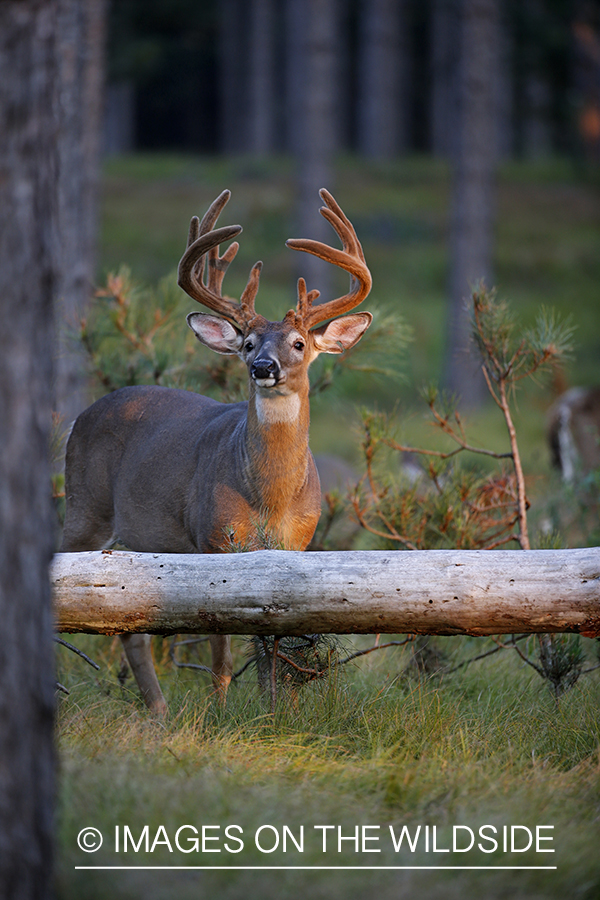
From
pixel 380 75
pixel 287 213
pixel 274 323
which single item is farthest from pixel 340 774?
pixel 380 75

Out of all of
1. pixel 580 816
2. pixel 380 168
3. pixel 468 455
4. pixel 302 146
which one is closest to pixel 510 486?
pixel 580 816

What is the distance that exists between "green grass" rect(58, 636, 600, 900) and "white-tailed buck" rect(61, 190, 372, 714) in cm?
44

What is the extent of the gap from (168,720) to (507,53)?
1221 inches

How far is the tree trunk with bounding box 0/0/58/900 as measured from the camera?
7.59ft

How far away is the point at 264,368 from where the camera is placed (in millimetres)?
4266

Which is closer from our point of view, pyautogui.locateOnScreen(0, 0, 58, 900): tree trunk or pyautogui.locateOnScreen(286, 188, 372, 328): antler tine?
pyautogui.locateOnScreen(0, 0, 58, 900): tree trunk

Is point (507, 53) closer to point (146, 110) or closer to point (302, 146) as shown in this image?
point (146, 110)

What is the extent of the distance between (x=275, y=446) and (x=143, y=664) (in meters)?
1.17

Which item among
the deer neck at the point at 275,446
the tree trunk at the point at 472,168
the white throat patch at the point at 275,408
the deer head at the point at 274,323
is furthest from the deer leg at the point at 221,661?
the tree trunk at the point at 472,168

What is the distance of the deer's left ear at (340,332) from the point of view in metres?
4.77

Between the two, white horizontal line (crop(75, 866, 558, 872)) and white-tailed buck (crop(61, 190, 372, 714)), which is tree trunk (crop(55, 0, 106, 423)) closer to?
white-tailed buck (crop(61, 190, 372, 714))

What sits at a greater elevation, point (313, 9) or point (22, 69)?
point (313, 9)

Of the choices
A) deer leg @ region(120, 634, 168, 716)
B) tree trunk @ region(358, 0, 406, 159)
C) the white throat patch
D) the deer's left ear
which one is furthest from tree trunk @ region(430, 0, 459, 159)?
deer leg @ region(120, 634, 168, 716)

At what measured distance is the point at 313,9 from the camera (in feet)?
48.4
